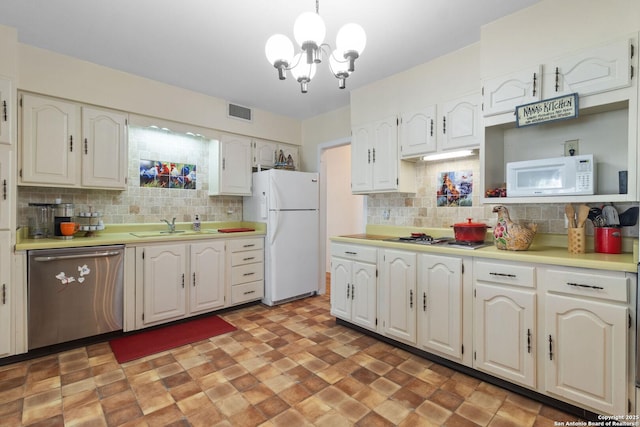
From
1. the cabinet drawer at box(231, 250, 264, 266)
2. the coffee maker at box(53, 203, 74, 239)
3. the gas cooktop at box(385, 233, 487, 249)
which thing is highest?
the coffee maker at box(53, 203, 74, 239)

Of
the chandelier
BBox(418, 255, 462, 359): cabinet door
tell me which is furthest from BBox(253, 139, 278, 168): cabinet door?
BBox(418, 255, 462, 359): cabinet door

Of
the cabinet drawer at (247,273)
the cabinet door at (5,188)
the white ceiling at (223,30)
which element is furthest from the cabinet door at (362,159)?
the cabinet door at (5,188)

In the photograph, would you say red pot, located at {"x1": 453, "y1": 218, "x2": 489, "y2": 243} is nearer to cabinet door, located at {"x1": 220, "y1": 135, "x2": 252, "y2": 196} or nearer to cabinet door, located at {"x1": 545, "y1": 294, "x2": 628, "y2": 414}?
cabinet door, located at {"x1": 545, "y1": 294, "x2": 628, "y2": 414}

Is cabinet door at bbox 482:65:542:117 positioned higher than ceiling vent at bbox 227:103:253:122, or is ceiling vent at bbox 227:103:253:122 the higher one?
ceiling vent at bbox 227:103:253:122

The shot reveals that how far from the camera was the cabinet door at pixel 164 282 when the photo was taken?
9.62ft

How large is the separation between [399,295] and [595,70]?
1982 mm

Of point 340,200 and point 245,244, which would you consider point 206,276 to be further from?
point 340,200

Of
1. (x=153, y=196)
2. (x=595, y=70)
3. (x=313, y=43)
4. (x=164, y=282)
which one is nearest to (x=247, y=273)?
(x=164, y=282)

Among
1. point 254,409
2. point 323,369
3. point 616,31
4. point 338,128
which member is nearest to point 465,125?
point 616,31

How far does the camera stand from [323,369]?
2.25 metres

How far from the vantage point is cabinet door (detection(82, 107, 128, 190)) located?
2.85 metres

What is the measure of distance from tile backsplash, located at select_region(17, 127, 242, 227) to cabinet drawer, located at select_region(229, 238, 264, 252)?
2.13 ft

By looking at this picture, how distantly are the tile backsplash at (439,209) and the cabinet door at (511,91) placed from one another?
1.87ft

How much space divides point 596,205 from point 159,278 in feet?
12.1
